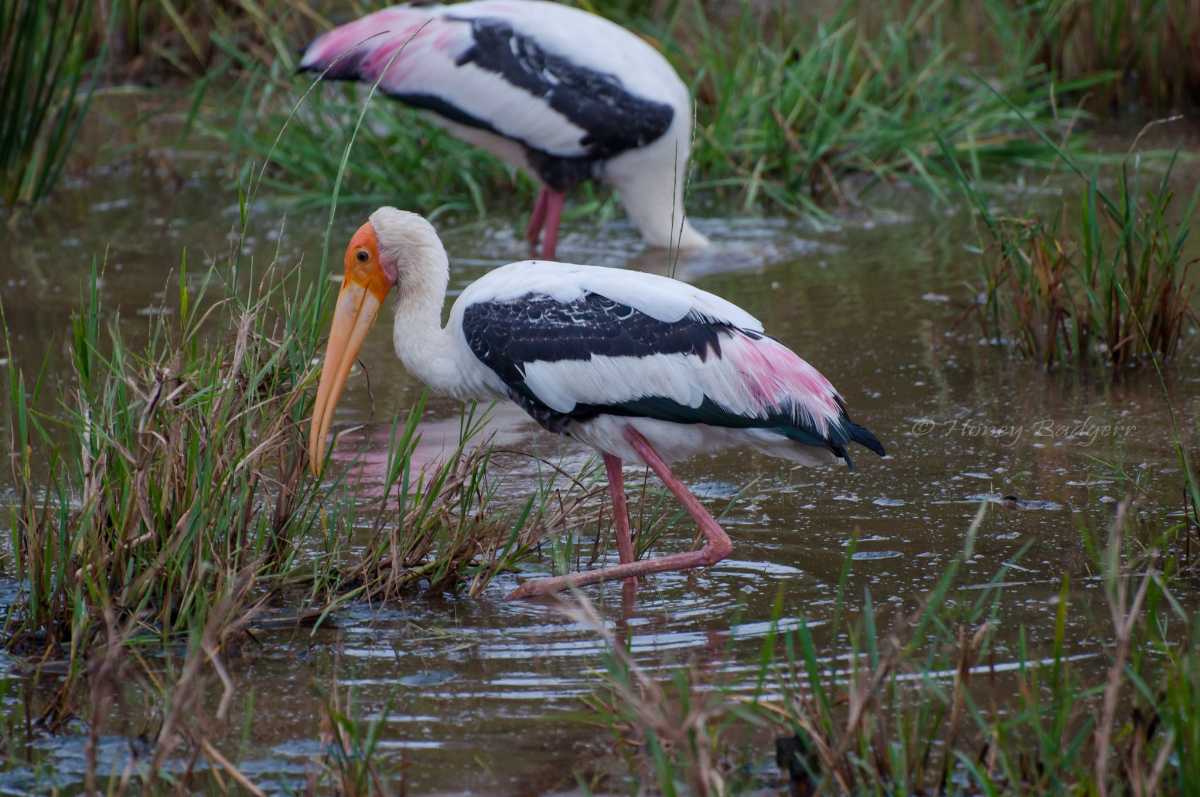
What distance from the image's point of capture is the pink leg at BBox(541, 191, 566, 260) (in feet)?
25.8

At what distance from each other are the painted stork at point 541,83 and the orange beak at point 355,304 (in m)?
2.84

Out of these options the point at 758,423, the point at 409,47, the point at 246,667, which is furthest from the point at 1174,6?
the point at 246,667

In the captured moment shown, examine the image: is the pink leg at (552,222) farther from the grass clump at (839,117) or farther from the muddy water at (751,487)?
the grass clump at (839,117)

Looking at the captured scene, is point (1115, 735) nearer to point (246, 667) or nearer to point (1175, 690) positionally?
point (1175, 690)

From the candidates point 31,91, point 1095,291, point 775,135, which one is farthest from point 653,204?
point 31,91

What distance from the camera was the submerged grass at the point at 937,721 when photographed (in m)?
3.05

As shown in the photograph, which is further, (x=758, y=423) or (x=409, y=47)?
(x=409, y=47)

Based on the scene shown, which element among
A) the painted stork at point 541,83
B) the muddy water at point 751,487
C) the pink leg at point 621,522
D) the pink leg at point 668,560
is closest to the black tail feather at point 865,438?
the muddy water at point 751,487

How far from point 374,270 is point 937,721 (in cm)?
230

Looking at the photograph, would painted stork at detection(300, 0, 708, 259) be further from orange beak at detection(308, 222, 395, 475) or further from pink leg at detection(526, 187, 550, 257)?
orange beak at detection(308, 222, 395, 475)

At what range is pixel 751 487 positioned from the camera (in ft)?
17.7

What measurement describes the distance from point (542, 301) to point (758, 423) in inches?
24.7

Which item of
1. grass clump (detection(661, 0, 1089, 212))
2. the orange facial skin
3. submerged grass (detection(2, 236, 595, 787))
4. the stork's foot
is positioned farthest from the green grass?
submerged grass (detection(2, 236, 595, 787))

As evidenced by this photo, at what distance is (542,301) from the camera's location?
4.71 m
